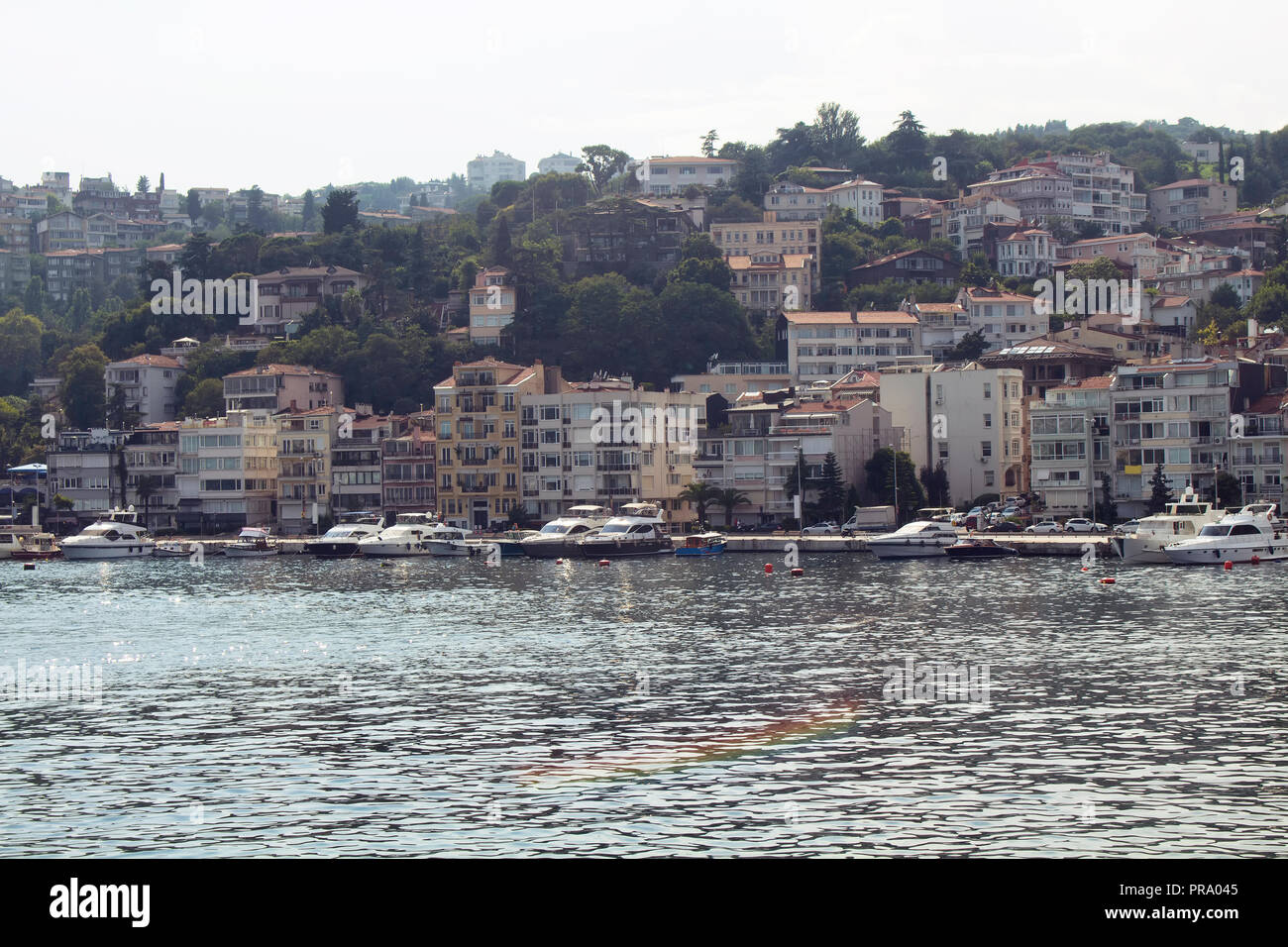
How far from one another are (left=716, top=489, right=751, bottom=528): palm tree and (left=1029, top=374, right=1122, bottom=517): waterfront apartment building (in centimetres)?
2477

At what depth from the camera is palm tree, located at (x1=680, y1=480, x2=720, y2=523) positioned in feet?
426

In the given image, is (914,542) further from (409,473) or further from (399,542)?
(409,473)

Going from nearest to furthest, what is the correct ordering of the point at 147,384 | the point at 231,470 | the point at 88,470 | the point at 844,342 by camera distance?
the point at 231,470
the point at 88,470
the point at 844,342
the point at 147,384

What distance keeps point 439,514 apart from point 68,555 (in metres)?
32.3

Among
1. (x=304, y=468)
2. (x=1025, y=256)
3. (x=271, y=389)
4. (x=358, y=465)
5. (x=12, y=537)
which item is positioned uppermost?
(x=1025, y=256)

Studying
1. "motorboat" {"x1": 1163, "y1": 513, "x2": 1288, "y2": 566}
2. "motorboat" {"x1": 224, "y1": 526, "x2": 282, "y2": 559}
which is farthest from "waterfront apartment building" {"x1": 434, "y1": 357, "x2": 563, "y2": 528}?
"motorboat" {"x1": 1163, "y1": 513, "x2": 1288, "y2": 566}

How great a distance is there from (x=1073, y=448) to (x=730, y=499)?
2896 cm

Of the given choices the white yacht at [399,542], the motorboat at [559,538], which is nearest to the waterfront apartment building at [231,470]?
the white yacht at [399,542]

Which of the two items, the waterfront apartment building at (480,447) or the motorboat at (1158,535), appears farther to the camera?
the waterfront apartment building at (480,447)

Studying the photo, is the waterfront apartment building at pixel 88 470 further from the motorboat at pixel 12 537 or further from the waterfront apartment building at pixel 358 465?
the waterfront apartment building at pixel 358 465

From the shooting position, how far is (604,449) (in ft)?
430

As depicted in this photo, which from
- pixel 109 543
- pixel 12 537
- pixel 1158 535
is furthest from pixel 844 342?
pixel 12 537

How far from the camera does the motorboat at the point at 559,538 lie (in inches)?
4419

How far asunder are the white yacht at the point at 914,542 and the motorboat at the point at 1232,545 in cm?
1666
